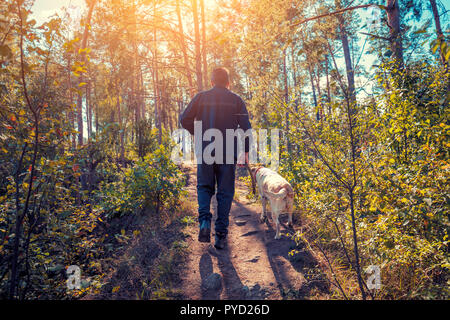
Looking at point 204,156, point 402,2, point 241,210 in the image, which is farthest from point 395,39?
point 402,2

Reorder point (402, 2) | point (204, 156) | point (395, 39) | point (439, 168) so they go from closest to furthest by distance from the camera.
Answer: point (439, 168)
point (204, 156)
point (395, 39)
point (402, 2)

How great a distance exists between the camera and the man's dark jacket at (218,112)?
350 centimetres

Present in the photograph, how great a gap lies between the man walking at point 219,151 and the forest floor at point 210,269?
1.35 ft

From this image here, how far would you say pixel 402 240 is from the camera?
2178 mm

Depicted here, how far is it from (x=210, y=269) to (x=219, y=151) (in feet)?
5.02

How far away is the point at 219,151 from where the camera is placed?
11.3 ft

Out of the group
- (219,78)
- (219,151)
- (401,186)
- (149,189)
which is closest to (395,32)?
(219,78)

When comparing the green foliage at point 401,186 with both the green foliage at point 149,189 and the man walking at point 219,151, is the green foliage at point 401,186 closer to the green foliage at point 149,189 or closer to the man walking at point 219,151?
the man walking at point 219,151

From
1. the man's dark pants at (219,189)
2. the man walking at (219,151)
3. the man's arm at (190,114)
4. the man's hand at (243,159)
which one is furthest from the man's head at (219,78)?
the man's dark pants at (219,189)

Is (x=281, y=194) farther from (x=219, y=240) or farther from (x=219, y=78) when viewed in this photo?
(x=219, y=78)

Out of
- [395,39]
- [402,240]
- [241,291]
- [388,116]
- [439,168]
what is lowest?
[241,291]

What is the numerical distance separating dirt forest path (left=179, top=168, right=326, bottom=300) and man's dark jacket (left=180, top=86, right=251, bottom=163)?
52.5 inches
